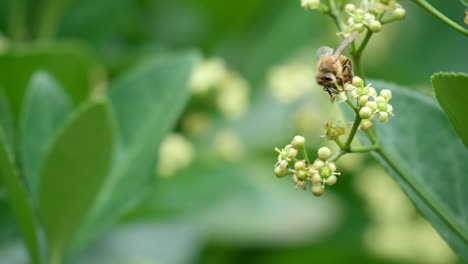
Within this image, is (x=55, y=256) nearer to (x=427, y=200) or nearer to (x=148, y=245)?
(x=427, y=200)

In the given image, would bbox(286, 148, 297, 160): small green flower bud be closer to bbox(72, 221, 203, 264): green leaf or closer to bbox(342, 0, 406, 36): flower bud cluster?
bbox(342, 0, 406, 36): flower bud cluster

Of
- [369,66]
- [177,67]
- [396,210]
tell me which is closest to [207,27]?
[369,66]

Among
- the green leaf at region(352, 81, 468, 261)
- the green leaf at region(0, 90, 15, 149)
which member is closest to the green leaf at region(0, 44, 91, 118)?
the green leaf at region(0, 90, 15, 149)

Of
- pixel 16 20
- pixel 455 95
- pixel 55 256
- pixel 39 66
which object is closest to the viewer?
pixel 455 95

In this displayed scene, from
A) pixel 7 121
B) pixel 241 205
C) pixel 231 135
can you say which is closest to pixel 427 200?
pixel 7 121

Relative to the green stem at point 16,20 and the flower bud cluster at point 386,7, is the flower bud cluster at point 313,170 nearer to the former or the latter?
the flower bud cluster at point 386,7

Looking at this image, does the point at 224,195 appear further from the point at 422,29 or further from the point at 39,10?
the point at 422,29

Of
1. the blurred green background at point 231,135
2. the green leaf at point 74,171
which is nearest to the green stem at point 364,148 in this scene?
the green leaf at point 74,171
